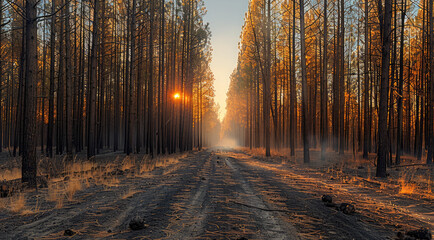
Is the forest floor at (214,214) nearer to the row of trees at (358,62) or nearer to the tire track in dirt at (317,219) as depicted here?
the tire track in dirt at (317,219)

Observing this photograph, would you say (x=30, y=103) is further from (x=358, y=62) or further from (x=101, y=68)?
(x=358, y=62)

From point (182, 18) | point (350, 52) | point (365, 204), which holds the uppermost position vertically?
point (182, 18)

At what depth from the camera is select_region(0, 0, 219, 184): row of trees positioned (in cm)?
1385

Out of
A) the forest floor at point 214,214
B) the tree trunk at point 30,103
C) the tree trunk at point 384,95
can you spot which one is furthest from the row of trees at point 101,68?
the tree trunk at point 384,95

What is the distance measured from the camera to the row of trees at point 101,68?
13.9 meters

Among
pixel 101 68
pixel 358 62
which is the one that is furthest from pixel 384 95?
pixel 101 68

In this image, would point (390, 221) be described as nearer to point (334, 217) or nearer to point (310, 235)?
point (334, 217)

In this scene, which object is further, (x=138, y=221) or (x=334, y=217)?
(x=334, y=217)

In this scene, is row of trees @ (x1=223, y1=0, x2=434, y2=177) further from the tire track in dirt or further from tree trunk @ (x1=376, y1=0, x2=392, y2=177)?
the tire track in dirt

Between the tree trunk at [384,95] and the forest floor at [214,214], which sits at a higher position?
the tree trunk at [384,95]

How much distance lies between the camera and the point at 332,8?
19.3 meters

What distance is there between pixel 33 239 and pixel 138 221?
4.36ft

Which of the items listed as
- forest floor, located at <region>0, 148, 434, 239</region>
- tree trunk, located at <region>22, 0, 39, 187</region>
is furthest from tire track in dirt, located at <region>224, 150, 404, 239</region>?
tree trunk, located at <region>22, 0, 39, 187</region>

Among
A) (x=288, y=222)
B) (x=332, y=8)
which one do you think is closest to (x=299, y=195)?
(x=288, y=222)
